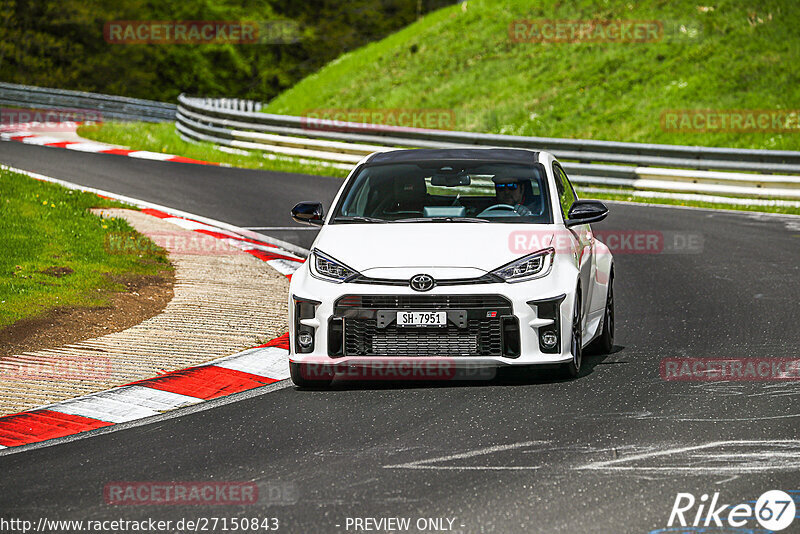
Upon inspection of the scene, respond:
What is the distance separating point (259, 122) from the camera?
27.0 m

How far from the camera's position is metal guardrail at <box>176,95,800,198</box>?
20.9 metres

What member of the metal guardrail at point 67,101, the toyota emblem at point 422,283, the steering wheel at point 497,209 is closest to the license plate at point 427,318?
the toyota emblem at point 422,283

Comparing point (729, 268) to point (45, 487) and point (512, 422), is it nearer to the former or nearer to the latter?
point (512, 422)

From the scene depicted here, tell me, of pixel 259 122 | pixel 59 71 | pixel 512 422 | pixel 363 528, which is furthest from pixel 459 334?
pixel 59 71

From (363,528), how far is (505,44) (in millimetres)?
34215

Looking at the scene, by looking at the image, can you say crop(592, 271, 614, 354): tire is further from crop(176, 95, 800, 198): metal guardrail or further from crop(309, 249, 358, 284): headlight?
crop(176, 95, 800, 198): metal guardrail

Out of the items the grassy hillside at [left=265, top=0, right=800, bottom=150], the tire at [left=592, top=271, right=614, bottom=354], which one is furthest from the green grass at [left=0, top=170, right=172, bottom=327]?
the grassy hillside at [left=265, top=0, right=800, bottom=150]

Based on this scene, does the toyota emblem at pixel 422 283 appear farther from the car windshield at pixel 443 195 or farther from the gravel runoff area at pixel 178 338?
the gravel runoff area at pixel 178 338
